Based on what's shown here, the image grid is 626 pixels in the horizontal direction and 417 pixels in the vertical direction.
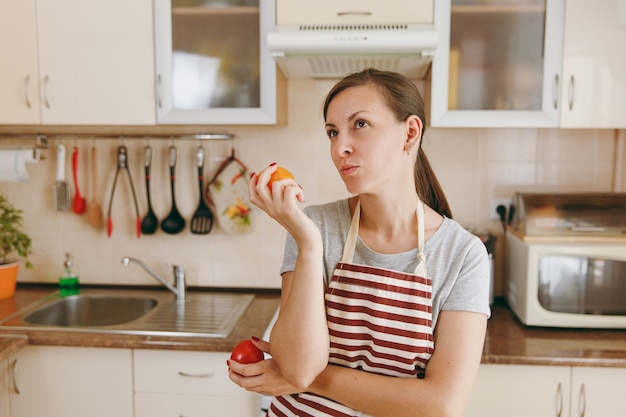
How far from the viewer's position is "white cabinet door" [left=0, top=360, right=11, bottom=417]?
1888 millimetres

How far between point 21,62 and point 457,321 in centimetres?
178

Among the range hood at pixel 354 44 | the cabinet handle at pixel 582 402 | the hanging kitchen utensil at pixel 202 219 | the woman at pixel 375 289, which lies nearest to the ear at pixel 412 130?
the woman at pixel 375 289

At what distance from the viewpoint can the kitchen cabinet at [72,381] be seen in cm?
186

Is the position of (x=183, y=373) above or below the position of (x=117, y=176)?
below

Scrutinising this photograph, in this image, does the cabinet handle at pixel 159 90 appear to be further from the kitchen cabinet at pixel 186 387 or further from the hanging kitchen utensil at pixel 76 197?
the kitchen cabinet at pixel 186 387

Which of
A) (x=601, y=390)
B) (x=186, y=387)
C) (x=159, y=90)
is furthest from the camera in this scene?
(x=159, y=90)

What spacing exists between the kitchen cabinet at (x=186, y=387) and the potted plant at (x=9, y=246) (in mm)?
758

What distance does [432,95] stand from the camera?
6.28 feet

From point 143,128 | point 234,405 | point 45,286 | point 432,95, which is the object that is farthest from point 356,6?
point 45,286

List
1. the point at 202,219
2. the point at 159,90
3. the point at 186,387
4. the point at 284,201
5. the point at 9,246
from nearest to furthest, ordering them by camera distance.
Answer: the point at 284,201 < the point at 186,387 < the point at 159,90 < the point at 9,246 < the point at 202,219

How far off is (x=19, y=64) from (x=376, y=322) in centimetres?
166

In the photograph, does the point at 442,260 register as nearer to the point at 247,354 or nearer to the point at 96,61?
the point at 247,354

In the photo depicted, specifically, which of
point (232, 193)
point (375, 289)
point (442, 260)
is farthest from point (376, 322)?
point (232, 193)

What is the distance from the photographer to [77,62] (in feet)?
6.63
